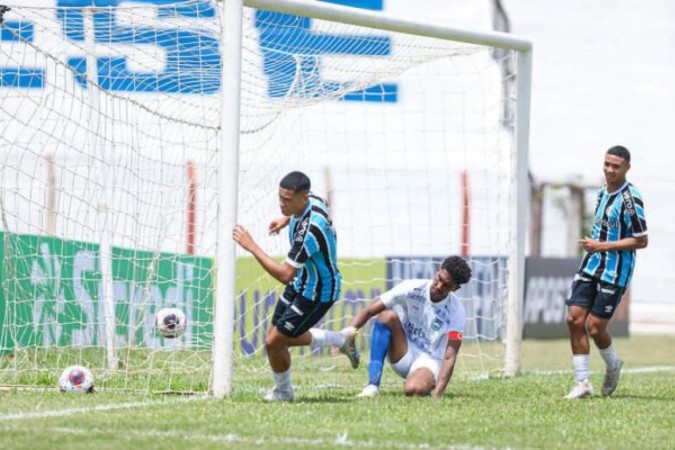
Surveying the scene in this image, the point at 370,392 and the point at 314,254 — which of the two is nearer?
the point at 314,254

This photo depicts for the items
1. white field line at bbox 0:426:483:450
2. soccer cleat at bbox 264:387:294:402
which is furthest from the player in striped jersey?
white field line at bbox 0:426:483:450

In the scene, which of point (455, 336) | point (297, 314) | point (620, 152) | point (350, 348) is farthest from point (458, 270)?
point (620, 152)

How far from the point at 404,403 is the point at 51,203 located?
21.9ft

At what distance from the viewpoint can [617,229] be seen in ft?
35.9

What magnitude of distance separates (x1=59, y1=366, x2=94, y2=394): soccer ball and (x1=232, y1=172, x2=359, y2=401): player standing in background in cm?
142

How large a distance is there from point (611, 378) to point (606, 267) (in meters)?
0.98

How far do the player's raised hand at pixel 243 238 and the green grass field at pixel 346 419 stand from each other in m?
1.15

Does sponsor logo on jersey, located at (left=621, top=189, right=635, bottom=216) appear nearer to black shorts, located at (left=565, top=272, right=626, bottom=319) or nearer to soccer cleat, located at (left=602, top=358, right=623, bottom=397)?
black shorts, located at (left=565, top=272, right=626, bottom=319)

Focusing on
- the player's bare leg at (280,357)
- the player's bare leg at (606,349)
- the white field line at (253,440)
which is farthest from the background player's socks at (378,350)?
the white field line at (253,440)

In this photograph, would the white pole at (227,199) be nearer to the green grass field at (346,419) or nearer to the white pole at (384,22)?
the green grass field at (346,419)

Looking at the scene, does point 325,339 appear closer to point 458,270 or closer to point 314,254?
point 314,254

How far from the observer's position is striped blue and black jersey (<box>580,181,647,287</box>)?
35.7ft

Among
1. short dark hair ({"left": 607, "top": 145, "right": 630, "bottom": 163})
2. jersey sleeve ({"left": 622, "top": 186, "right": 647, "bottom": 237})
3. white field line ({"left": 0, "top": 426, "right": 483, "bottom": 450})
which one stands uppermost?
short dark hair ({"left": 607, "top": 145, "right": 630, "bottom": 163})

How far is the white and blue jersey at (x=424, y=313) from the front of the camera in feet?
35.9
